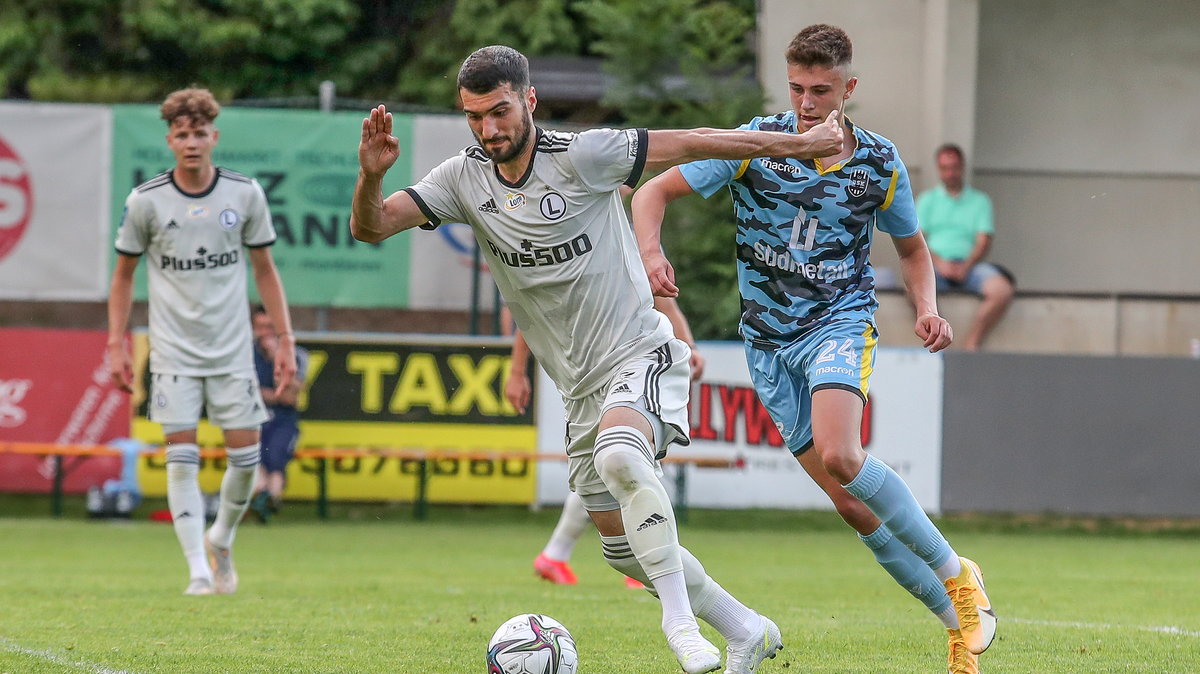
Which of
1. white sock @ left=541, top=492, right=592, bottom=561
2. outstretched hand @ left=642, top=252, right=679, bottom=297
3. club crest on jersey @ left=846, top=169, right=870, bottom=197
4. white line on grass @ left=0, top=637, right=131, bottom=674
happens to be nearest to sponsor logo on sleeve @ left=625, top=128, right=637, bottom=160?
outstretched hand @ left=642, top=252, right=679, bottom=297

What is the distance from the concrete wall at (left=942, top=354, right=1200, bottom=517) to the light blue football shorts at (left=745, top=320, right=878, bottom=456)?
8.66m

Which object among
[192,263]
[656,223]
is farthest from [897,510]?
[192,263]

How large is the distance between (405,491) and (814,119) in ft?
31.7

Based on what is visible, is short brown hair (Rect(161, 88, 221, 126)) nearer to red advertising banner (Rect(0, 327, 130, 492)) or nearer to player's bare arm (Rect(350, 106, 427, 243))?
player's bare arm (Rect(350, 106, 427, 243))

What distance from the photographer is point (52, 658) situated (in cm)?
590

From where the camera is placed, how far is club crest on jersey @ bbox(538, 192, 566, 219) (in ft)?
18.0

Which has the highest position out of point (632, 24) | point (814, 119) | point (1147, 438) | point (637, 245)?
point (632, 24)

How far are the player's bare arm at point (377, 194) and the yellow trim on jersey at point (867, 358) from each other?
1.74 metres

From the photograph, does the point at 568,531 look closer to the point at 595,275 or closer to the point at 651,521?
the point at 595,275

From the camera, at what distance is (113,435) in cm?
1503

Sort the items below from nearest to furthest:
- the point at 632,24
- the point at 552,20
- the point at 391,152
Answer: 1. the point at 391,152
2. the point at 632,24
3. the point at 552,20

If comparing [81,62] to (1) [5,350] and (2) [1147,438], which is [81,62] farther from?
(2) [1147,438]

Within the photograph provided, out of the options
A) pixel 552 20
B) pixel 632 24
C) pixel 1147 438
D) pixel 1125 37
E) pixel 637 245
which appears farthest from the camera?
pixel 552 20

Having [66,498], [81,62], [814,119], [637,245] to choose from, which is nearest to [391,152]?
[637,245]
